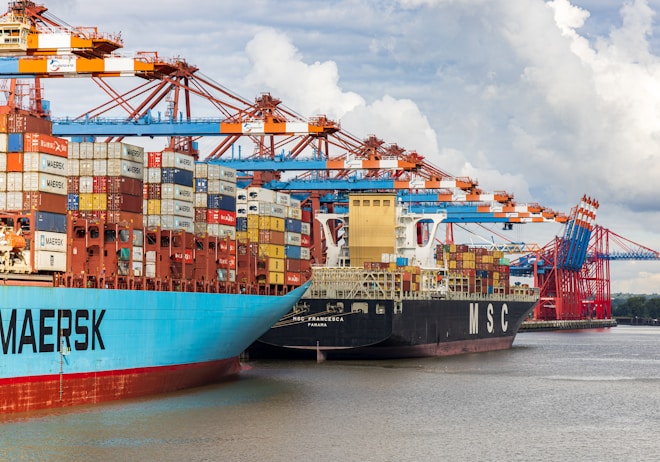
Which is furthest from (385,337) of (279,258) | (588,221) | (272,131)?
(588,221)

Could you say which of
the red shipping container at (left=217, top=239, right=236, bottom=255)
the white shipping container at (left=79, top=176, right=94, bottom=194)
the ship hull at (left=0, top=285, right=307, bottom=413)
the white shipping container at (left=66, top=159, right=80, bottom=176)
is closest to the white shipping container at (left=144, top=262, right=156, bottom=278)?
the ship hull at (left=0, top=285, right=307, bottom=413)

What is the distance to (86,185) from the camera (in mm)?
38156

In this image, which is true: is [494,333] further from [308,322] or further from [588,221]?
[588,221]

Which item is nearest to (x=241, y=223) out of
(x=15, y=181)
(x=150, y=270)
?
(x=150, y=270)

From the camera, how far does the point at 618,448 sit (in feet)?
99.8

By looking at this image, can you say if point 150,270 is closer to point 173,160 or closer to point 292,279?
point 173,160

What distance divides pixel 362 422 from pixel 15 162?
1518cm

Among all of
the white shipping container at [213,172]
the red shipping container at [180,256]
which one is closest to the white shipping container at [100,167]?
the red shipping container at [180,256]

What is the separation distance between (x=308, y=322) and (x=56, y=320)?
24.4 metres

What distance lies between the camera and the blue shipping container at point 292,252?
171ft

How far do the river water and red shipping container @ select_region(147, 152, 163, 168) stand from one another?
32.6ft

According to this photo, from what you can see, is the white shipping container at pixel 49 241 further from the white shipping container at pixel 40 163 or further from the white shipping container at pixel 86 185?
the white shipping container at pixel 86 185

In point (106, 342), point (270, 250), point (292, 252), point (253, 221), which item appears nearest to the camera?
point (106, 342)

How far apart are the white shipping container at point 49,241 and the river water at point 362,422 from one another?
559 centimetres
